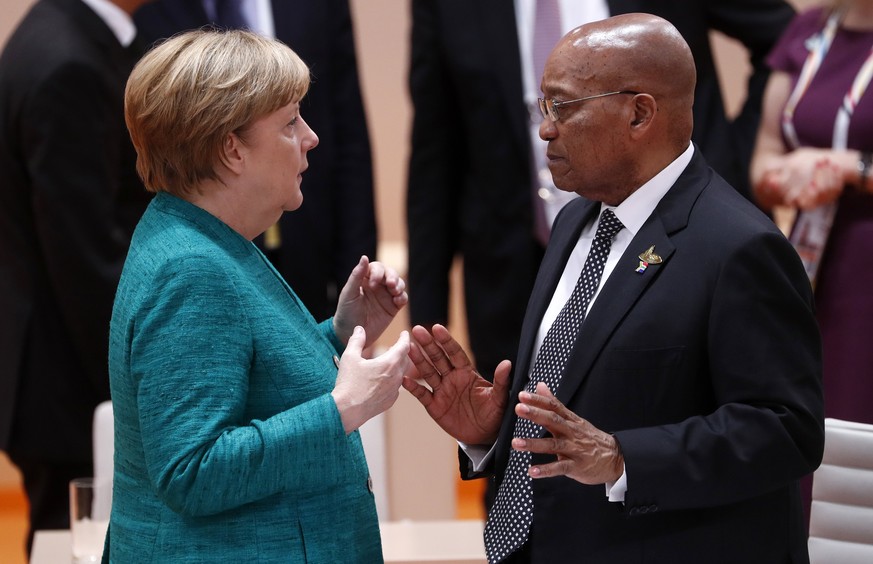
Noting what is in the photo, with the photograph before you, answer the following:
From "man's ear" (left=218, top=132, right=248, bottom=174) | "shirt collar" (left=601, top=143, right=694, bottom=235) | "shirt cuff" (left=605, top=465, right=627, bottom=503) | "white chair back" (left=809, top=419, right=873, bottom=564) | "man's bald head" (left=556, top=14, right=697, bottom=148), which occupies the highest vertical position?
"man's bald head" (left=556, top=14, right=697, bottom=148)

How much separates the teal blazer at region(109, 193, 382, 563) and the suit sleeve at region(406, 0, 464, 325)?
1639 millimetres

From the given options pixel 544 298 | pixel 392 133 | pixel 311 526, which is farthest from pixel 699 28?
pixel 392 133

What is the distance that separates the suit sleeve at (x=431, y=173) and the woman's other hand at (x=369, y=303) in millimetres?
1315

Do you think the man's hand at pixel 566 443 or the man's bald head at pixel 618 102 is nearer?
the man's hand at pixel 566 443

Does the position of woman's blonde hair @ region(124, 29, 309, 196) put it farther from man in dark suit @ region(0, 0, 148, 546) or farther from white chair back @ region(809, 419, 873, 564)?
man in dark suit @ region(0, 0, 148, 546)

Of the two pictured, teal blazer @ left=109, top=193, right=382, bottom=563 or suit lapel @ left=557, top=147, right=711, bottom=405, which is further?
suit lapel @ left=557, top=147, right=711, bottom=405

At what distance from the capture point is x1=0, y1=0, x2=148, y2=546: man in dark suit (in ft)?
10.5

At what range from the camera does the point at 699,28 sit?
11.3ft

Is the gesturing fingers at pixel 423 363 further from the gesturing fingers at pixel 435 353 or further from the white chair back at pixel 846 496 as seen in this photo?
the white chair back at pixel 846 496

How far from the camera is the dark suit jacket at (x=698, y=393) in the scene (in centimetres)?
176

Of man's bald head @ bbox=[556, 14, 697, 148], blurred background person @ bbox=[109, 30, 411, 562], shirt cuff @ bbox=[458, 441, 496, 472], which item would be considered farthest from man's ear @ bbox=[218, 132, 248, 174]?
shirt cuff @ bbox=[458, 441, 496, 472]

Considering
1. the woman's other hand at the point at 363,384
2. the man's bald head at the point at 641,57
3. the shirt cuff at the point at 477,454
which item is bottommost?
the shirt cuff at the point at 477,454

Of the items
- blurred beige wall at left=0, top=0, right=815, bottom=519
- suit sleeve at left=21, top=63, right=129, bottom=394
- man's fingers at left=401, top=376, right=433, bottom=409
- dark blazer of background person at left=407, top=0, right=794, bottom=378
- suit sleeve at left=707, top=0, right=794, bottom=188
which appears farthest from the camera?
blurred beige wall at left=0, top=0, right=815, bottom=519

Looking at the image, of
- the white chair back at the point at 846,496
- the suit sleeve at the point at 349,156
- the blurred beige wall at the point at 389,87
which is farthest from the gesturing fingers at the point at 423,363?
the blurred beige wall at the point at 389,87
